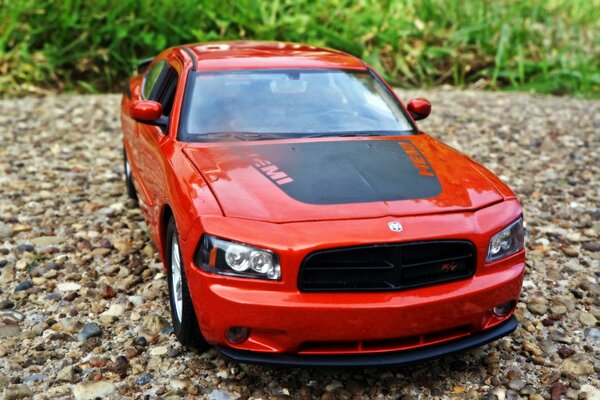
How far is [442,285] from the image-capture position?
3.29m

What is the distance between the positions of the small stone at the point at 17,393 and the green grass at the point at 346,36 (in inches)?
302

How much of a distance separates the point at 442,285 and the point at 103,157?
210 inches

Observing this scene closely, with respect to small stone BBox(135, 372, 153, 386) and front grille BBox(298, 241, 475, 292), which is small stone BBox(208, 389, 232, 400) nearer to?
small stone BBox(135, 372, 153, 386)

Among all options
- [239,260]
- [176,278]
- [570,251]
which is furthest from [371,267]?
[570,251]

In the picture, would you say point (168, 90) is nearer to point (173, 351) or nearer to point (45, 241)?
point (45, 241)

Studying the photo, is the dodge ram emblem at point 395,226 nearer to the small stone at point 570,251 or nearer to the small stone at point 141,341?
the small stone at point 141,341

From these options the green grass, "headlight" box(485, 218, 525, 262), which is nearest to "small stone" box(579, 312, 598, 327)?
"headlight" box(485, 218, 525, 262)

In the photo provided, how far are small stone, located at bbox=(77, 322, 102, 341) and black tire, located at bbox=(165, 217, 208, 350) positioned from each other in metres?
0.47

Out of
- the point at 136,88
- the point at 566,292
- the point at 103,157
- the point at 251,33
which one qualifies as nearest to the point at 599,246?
the point at 566,292

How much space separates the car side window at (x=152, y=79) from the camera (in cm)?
539

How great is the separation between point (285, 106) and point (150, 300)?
1471 mm

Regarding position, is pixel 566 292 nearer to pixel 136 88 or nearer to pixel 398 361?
pixel 398 361

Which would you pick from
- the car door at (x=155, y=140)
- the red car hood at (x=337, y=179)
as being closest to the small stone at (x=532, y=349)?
the red car hood at (x=337, y=179)

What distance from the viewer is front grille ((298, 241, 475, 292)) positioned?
10.3 ft
